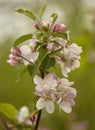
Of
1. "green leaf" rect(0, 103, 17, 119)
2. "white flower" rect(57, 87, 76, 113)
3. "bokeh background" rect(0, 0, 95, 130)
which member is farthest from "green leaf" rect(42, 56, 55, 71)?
"bokeh background" rect(0, 0, 95, 130)

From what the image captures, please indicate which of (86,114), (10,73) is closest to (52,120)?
(86,114)

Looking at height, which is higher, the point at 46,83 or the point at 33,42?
the point at 33,42

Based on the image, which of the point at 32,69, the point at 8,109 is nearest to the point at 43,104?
the point at 32,69

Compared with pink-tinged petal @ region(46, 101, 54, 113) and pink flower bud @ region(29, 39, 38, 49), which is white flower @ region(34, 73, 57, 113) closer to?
pink-tinged petal @ region(46, 101, 54, 113)

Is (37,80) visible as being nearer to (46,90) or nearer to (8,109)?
(46,90)

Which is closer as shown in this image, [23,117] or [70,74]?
[23,117]
